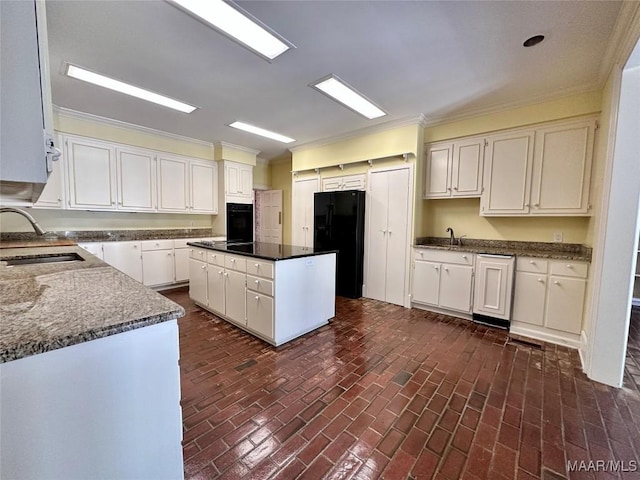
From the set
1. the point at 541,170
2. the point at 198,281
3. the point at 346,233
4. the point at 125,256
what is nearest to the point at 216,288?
the point at 198,281

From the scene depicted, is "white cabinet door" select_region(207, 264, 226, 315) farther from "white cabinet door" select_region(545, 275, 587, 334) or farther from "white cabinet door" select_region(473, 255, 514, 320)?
"white cabinet door" select_region(545, 275, 587, 334)

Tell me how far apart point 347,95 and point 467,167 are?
1.89 meters

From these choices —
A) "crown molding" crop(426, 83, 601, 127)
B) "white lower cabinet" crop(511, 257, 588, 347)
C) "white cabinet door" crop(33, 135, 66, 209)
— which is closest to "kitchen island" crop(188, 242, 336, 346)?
"white lower cabinet" crop(511, 257, 588, 347)

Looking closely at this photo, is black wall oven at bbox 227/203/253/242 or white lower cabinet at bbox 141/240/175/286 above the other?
black wall oven at bbox 227/203/253/242

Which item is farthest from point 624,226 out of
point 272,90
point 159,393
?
point 272,90

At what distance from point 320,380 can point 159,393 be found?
1.46 metres

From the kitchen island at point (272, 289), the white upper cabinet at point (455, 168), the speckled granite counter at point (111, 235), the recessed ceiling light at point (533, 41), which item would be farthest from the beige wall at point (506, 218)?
the speckled granite counter at point (111, 235)

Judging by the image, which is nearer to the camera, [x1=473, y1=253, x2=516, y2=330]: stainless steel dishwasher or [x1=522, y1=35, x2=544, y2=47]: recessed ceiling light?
[x1=522, y1=35, x2=544, y2=47]: recessed ceiling light

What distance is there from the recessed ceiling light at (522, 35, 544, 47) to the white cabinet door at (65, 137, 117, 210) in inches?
213

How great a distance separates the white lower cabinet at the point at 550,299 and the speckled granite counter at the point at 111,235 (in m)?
5.17

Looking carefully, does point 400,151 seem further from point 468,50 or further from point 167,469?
point 167,469

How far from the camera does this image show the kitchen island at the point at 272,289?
8.52 feet

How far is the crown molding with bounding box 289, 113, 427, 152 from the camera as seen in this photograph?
379cm

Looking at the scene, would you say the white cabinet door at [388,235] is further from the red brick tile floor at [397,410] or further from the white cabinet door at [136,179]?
the white cabinet door at [136,179]
